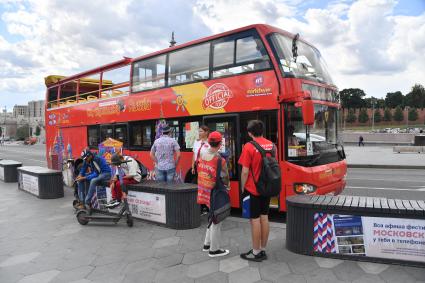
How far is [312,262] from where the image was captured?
4641 millimetres

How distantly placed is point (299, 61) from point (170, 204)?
12.0 ft

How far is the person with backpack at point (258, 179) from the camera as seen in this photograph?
453 centimetres

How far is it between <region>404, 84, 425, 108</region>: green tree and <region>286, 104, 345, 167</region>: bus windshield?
360 feet

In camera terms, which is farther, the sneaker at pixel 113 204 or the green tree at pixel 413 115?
the green tree at pixel 413 115

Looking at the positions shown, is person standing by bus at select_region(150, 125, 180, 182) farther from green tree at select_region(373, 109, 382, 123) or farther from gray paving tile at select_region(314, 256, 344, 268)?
green tree at select_region(373, 109, 382, 123)

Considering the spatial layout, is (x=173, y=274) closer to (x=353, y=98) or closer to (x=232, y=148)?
(x=232, y=148)

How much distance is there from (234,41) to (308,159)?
2.81 metres

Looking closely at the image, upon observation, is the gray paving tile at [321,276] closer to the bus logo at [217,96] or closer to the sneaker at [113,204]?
the bus logo at [217,96]

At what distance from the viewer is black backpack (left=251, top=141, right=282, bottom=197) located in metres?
4.50

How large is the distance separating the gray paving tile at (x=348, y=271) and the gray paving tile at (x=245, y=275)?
0.97m

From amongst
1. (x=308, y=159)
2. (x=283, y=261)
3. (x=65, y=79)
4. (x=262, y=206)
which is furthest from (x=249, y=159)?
(x=65, y=79)

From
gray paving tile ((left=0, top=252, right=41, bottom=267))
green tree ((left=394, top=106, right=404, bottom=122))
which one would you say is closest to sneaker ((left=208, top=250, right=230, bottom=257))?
gray paving tile ((left=0, top=252, right=41, bottom=267))

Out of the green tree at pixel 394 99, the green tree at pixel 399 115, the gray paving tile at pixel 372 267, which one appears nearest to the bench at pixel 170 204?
the gray paving tile at pixel 372 267

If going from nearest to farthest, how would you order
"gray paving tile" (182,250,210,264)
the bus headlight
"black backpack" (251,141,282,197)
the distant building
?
"black backpack" (251,141,282,197), "gray paving tile" (182,250,210,264), the bus headlight, the distant building
